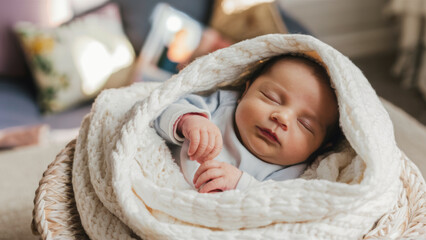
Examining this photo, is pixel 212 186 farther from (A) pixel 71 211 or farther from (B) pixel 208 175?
(A) pixel 71 211

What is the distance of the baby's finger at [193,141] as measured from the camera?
0.75 m

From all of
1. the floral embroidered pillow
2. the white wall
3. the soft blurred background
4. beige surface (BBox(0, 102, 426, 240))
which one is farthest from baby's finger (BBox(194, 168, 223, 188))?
the white wall

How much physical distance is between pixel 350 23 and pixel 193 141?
2.13 m

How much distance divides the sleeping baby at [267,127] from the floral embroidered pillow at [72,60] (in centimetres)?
99

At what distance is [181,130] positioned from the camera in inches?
31.5

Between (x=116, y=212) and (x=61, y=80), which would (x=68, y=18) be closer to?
(x=61, y=80)

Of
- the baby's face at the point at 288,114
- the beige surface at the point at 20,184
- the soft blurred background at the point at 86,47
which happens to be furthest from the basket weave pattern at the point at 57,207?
the soft blurred background at the point at 86,47

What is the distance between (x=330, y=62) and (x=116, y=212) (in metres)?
0.43

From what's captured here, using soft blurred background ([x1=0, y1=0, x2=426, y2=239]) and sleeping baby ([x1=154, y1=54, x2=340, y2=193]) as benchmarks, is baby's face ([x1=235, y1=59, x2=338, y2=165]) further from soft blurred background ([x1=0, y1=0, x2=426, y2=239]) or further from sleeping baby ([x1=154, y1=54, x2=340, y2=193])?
soft blurred background ([x1=0, y1=0, x2=426, y2=239])

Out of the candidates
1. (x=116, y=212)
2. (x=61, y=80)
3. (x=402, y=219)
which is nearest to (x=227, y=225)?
(x=116, y=212)

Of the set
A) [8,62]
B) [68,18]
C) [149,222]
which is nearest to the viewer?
[149,222]

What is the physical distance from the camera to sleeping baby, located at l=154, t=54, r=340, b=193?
769mm

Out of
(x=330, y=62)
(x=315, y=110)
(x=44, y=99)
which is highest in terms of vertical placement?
(x=330, y=62)

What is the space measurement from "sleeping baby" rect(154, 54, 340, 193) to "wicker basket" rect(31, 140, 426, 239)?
0.18 metres
